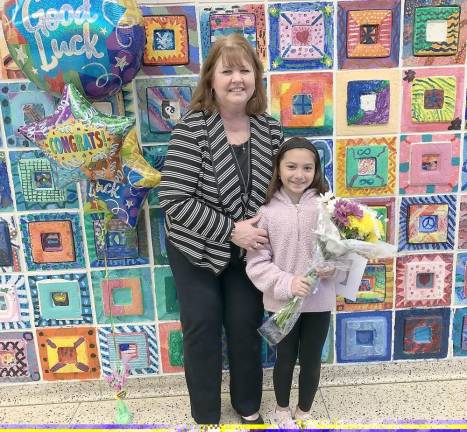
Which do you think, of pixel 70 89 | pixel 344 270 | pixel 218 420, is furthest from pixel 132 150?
pixel 218 420

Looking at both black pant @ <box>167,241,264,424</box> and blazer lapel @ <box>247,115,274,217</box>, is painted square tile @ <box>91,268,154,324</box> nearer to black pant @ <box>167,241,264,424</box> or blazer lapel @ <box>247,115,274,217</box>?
black pant @ <box>167,241,264,424</box>

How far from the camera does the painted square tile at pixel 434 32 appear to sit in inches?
76.9

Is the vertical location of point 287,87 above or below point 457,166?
above

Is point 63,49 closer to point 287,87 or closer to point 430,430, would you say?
point 287,87

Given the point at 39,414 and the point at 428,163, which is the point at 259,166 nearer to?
the point at 428,163

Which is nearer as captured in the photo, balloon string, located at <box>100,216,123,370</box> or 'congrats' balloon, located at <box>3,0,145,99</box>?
'congrats' balloon, located at <box>3,0,145,99</box>

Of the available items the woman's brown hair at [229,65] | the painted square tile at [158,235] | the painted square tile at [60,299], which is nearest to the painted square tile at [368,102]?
the woman's brown hair at [229,65]

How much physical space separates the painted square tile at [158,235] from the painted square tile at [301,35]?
0.76 meters

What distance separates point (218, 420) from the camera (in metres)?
1.96

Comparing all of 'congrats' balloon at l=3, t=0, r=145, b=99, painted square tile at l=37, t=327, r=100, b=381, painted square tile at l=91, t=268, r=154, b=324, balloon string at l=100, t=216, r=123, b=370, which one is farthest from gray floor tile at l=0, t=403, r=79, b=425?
'congrats' balloon at l=3, t=0, r=145, b=99

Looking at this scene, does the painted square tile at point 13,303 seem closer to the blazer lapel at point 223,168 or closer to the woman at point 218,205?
the woman at point 218,205

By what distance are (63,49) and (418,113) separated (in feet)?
4.55

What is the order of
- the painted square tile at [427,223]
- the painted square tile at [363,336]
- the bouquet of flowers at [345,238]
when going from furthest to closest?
the painted square tile at [363,336], the painted square tile at [427,223], the bouquet of flowers at [345,238]

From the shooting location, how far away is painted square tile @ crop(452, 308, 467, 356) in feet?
7.47
